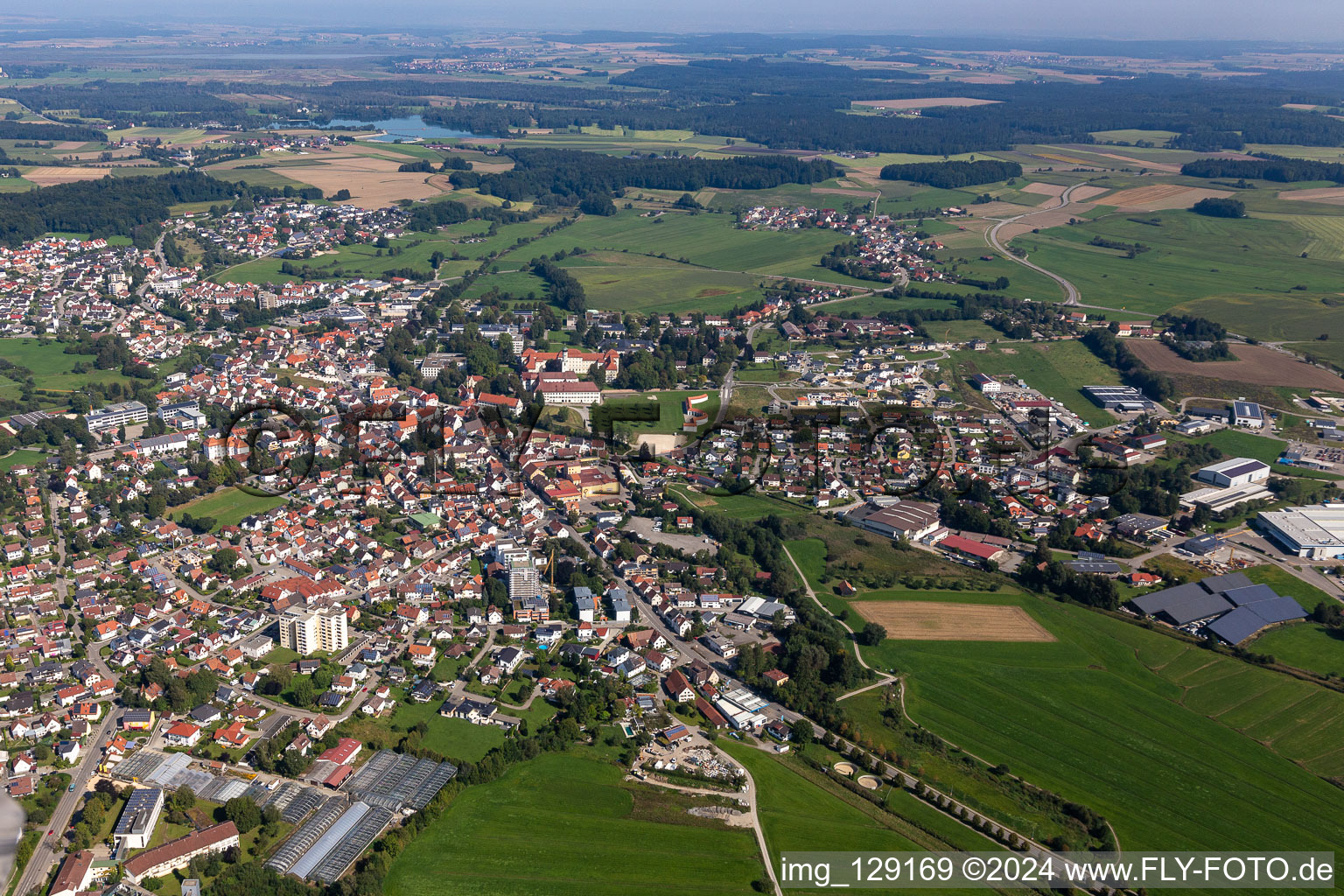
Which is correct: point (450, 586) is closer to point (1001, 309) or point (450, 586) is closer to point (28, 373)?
point (28, 373)

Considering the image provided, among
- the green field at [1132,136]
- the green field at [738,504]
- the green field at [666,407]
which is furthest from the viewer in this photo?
the green field at [1132,136]

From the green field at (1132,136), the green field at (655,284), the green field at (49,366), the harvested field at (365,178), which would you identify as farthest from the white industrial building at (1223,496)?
the green field at (1132,136)

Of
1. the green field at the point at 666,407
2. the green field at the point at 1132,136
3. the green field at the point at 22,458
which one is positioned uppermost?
the green field at the point at 1132,136

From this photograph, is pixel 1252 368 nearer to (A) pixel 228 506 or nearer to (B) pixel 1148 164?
(A) pixel 228 506

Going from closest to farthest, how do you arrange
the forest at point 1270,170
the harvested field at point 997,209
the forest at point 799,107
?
the harvested field at point 997,209
the forest at point 1270,170
the forest at point 799,107

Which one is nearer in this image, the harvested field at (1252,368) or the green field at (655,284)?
the harvested field at (1252,368)

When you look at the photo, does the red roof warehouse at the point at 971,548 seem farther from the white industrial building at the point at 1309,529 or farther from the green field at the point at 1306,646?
the white industrial building at the point at 1309,529

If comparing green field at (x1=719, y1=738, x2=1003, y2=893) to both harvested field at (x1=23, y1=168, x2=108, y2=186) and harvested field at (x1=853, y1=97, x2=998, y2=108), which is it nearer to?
harvested field at (x1=23, y1=168, x2=108, y2=186)

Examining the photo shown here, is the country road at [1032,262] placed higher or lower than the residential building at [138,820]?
higher
